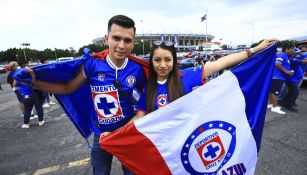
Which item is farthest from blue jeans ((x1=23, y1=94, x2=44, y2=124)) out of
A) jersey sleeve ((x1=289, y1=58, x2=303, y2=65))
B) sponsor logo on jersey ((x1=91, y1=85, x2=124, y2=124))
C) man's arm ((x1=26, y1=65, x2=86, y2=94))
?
jersey sleeve ((x1=289, y1=58, x2=303, y2=65))

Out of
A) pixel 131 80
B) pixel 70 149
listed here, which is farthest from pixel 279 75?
pixel 70 149

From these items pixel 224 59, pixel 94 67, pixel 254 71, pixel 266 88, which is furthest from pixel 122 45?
pixel 266 88

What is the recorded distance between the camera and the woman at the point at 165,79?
6.85 feet

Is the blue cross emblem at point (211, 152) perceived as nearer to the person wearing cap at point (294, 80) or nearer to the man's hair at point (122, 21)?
the man's hair at point (122, 21)

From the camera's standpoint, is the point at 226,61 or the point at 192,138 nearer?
the point at 192,138

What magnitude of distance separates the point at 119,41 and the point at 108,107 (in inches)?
24.7

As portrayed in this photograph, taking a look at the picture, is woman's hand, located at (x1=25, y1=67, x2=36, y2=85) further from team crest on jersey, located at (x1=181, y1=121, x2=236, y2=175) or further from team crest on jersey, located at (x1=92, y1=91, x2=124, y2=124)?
team crest on jersey, located at (x1=181, y1=121, x2=236, y2=175)

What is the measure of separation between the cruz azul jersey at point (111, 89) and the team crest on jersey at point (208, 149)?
0.67 metres

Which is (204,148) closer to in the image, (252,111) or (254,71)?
(252,111)

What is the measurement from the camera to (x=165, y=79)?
7.08ft

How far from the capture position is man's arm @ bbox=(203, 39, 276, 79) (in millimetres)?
2217

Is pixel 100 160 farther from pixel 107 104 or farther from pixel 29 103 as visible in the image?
pixel 29 103

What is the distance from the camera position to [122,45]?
79.8 inches

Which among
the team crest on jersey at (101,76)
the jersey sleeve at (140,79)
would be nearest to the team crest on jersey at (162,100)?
the jersey sleeve at (140,79)
